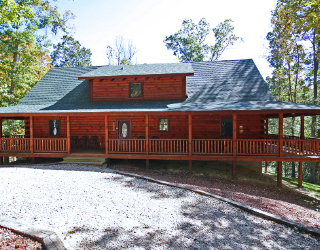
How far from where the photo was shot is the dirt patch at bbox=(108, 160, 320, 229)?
8234mm

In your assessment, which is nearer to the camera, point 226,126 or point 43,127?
point 226,126

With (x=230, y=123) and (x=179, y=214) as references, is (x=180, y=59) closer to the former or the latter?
(x=230, y=123)

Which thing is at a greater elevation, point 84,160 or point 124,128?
point 124,128

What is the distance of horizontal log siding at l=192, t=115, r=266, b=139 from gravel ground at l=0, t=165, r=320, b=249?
7.00 metres

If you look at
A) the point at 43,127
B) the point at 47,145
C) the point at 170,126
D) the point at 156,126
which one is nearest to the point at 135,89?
the point at 156,126

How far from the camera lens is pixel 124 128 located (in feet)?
48.5

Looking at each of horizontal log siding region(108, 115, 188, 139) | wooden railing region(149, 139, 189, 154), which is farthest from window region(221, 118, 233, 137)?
wooden railing region(149, 139, 189, 154)

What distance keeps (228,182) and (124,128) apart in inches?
311

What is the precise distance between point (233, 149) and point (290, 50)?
20011mm

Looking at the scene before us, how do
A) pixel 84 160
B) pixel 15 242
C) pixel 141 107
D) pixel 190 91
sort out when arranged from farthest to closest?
pixel 190 91, pixel 141 107, pixel 84 160, pixel 15 242

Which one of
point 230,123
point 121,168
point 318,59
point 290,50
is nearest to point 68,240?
point 121,168

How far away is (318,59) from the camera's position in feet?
65.7

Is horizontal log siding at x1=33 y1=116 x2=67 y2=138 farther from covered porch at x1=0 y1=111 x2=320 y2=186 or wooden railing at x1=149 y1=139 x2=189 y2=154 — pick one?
wooden railing at x1=149 y1=139 x2=189 y2=154

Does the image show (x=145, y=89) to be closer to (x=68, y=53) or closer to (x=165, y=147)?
(x=165, y=147)
